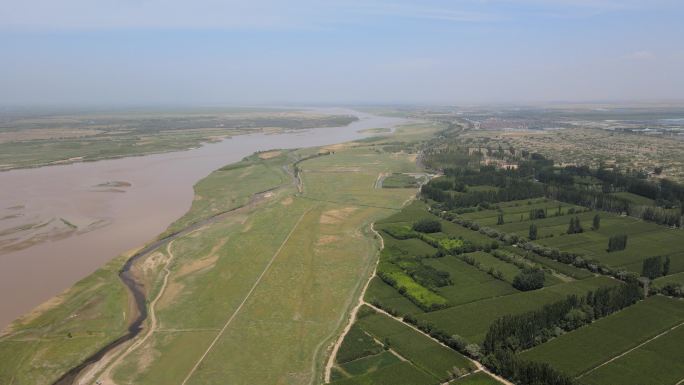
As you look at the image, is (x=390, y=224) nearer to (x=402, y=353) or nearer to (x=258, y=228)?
(x=258, y=228)

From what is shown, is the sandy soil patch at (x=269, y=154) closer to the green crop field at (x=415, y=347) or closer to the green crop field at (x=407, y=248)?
the green crop field at (x=407, y=248)

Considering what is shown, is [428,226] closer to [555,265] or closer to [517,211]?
[555,265]

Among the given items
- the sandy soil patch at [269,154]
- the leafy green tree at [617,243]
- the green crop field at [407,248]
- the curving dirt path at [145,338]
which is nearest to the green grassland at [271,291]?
the curving dirt path at [145,338]

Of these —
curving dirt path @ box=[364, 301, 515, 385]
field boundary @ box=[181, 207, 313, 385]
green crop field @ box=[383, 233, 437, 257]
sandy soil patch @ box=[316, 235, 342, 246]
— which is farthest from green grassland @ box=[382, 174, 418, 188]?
curving dirt path @ box=[364, 301, 515, 385]

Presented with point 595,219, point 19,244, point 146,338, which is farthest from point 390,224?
point 19,244

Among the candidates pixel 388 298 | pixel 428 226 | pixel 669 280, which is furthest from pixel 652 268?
pixel 388 298
